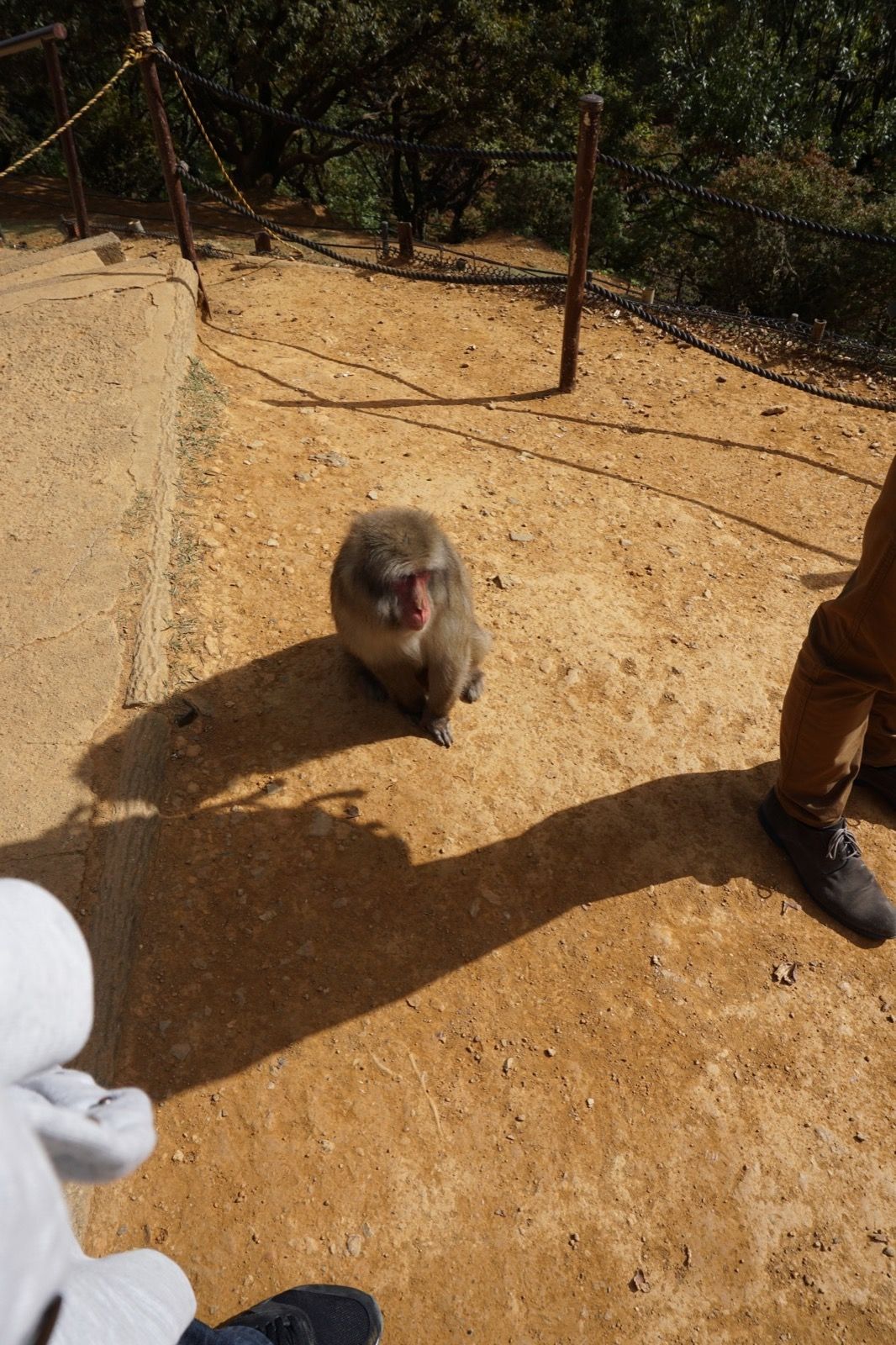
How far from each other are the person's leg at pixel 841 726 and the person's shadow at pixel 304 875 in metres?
0.15

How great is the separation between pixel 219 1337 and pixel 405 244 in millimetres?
7082

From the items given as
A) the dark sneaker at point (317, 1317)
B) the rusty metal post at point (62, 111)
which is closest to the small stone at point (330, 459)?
the rusty metal post at point (62, 111)

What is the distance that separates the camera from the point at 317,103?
8.95 meters

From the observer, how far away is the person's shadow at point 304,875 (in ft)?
7.25

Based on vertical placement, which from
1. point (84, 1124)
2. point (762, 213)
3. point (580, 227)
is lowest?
point (84, 1124)

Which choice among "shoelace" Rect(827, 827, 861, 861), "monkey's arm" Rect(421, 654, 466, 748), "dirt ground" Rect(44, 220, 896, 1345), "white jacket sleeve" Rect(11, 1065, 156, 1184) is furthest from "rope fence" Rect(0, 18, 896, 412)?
"white jacket sleeve" Rect(11, 1065, 156, 1184)

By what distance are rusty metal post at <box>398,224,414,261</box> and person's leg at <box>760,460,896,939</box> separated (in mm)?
5684

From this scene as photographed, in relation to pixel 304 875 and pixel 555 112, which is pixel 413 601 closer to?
pixel 304 875

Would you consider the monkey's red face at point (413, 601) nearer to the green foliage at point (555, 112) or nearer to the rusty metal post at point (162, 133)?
the rusty metal post at point (162, 133)

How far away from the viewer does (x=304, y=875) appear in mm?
2525

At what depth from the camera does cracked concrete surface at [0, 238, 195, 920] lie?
8.19 feet

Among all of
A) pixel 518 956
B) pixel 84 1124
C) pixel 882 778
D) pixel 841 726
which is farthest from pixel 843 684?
pixel 84 1124

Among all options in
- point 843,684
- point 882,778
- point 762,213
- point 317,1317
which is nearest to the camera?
point 317,1317

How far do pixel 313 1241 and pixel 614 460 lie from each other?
3800mm
